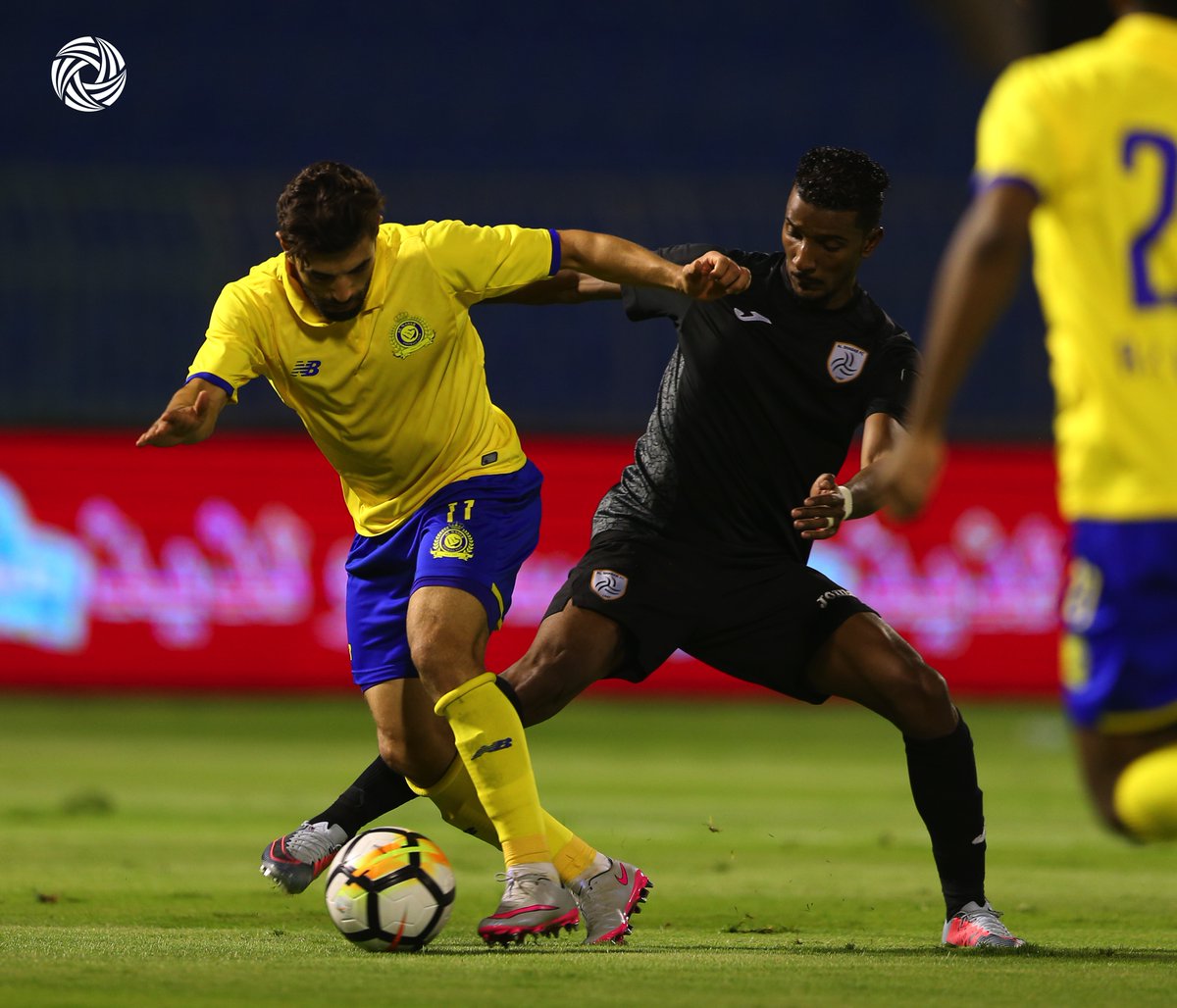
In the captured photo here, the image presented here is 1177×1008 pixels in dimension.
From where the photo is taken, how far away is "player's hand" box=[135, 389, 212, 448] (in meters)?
5.07

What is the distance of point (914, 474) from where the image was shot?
3572 millimetres

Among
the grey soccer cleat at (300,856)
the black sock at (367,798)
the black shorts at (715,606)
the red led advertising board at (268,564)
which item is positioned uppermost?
the black shorts at (715,606)

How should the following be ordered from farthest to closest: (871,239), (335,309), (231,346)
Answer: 1. (871,239)
2. (335,309)
3. (231,346)

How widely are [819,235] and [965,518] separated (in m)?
8.53

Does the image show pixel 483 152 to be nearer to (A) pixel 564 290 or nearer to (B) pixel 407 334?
(A) pixel 564 290

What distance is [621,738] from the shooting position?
42.2 feet

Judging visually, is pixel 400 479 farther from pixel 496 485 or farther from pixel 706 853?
pixel 706 853

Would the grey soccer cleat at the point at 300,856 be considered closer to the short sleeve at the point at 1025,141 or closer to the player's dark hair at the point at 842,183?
the player's dark hair at the point at 842,183

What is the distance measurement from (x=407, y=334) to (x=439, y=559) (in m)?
0.70

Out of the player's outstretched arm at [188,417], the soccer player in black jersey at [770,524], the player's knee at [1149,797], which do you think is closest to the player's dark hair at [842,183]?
the soccer player in black jersey at [770,524]

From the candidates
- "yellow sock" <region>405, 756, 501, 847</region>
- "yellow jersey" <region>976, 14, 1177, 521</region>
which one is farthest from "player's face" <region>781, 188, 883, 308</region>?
"yellow jersey" <region>976, 14, 1177, 521</region>

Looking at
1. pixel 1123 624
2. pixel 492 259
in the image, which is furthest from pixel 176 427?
pixel 1123 624

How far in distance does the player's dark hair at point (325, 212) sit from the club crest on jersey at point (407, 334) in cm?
37

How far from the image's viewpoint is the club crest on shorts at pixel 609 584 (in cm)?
586
